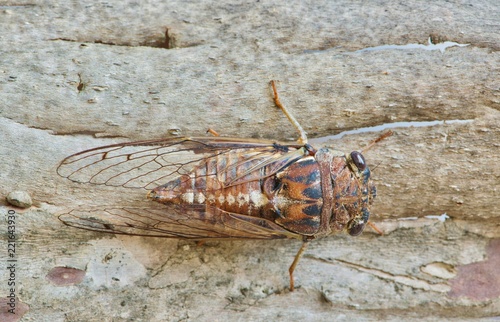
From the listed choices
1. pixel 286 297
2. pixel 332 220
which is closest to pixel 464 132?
pixel 332 220

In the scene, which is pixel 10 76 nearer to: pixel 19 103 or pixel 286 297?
pixel 19 103

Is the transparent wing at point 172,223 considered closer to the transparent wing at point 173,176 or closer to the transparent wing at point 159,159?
the transparent wing at point 173,176

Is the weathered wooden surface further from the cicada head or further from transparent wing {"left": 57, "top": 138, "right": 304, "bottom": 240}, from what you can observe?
the cicada head

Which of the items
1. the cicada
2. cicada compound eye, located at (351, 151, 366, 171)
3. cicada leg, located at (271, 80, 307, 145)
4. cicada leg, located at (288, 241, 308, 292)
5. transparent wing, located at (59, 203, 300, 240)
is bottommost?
cicada leg, located at (288, 241, 308, 292)

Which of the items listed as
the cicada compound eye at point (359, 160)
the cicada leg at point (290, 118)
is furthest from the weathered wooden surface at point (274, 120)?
the cicada compound eye at point (359, 160)

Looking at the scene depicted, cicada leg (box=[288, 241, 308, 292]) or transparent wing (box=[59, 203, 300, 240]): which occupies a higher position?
transparent wing (box=[59, 203, 300, 240])

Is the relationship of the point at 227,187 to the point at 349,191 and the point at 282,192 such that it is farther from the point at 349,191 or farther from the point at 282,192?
the point at 349,191

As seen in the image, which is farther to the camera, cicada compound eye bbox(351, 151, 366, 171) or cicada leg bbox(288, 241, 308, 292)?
cicada leg bbox(288, 241, 308, 292)

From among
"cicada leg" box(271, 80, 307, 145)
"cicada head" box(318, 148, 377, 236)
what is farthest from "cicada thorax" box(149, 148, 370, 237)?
"cicada leg" box(271, 80, 307, 145)
